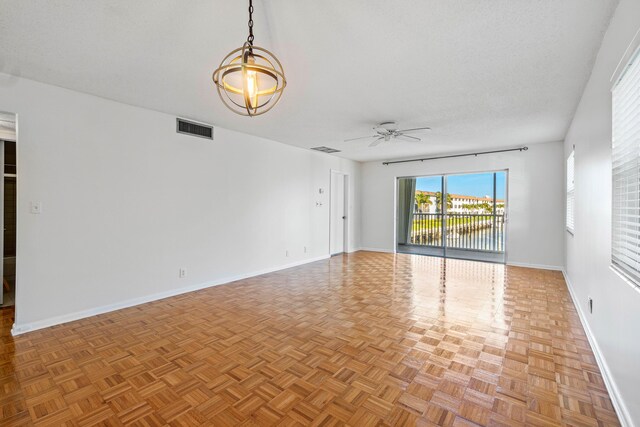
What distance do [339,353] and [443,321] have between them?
125 cm

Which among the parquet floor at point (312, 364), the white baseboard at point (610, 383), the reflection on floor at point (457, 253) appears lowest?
the parquet floor at point (312, 364)

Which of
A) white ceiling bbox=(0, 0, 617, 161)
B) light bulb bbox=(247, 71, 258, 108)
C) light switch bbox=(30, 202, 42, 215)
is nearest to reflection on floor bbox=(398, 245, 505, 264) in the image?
white ceiling bbox=(0, 0, 617, 161)

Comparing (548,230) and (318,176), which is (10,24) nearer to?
(318,176)

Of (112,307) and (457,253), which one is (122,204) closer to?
(112,307)

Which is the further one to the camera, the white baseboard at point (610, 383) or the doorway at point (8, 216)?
the doorway at point (8, 216)

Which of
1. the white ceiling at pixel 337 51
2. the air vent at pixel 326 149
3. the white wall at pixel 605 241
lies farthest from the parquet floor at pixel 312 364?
the air vent at pixel 326 149

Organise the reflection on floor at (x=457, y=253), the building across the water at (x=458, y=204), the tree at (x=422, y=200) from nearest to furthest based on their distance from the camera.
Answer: the reflection on floor at (x=457, y=253), the building across the water at (x=458, y=204), the tree at (x=422, y=200)

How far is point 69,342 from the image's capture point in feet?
8.54

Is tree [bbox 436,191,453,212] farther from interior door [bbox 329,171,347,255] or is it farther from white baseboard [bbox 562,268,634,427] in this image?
white baseboard [bbox 562,268,634,427]

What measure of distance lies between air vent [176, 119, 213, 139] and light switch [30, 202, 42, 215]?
5.59ft

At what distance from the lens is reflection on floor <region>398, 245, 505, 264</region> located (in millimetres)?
6641

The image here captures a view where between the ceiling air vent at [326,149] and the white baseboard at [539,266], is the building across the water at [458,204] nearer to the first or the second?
the white baseboard at [539,266]

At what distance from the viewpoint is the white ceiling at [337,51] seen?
1.85 metres

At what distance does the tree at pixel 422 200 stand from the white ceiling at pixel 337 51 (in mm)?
4157
